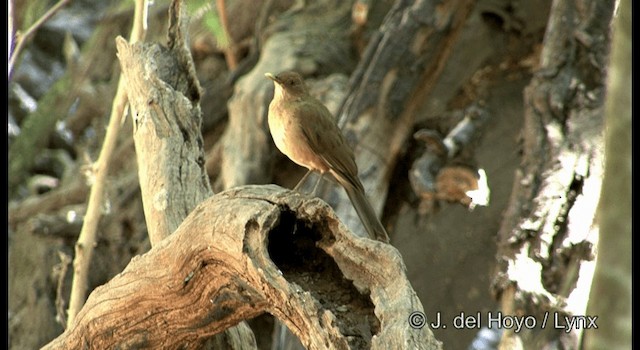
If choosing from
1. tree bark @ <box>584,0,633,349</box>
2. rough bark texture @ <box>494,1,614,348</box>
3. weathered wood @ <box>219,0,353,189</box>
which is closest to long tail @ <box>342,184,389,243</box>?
rough bark texture @ <box>494,1,614,348</box>

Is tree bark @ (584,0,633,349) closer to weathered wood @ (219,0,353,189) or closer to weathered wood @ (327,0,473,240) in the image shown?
weathered wood @ (327,0,473,240)

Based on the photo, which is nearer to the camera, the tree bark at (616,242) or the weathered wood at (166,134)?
the tree bark at (616,242)

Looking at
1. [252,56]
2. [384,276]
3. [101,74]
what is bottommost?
[384,276]

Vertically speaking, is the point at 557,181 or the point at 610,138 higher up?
the point at 557,181

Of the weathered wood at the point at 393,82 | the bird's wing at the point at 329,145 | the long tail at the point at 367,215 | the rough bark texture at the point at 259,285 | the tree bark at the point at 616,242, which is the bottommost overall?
the tree bark at the point at 616,242

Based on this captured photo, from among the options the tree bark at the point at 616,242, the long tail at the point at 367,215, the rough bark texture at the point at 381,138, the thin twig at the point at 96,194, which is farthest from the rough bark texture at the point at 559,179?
the tree bark at the point at 616,242

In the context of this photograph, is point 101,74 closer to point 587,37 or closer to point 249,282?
point 587,37

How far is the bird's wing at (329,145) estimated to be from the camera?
3305 mm

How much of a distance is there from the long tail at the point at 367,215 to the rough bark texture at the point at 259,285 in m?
0.89

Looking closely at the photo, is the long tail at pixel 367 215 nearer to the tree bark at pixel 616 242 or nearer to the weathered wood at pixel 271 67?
the weathered wood at pixel 271 67

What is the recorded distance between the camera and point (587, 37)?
4.32 meters

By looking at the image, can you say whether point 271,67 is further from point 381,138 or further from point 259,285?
point 259,285

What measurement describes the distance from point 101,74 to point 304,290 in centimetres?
539

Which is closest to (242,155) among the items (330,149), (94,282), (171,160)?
(94,282)
